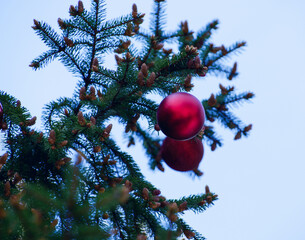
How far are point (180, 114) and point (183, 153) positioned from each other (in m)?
0.52

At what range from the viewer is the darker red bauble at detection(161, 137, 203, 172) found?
2.23 meters

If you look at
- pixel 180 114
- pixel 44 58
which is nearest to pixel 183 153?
pixel 180 114

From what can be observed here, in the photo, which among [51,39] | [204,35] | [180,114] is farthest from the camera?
[204,35]

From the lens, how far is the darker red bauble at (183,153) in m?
2.23

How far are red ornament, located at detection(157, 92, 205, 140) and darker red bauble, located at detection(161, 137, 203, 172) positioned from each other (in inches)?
16.7

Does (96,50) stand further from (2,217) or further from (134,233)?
(2,217)

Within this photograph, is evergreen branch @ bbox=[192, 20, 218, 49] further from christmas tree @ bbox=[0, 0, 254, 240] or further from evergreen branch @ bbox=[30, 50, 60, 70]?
evergreen branch @ bbox=[30, 50, 60, 70]

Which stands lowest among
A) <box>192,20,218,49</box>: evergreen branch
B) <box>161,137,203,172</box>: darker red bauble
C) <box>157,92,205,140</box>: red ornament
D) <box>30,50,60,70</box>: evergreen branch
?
<box>157,92,205,140</box>: red ornament

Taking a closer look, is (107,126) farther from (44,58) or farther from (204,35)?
(204,35)

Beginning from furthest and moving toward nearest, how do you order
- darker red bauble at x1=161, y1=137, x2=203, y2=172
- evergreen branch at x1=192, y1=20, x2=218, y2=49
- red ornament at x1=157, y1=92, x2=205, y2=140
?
evergreen branch at x1=192, y1=20, x2=218, y2=49
darker red bauble at x1=161, y1=137, x2=203, y2=172
red ornament at x1=157, y1=92, x2=205, y2=140

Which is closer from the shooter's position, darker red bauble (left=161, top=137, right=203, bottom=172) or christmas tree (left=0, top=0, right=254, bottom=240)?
christmas tree (left=0, top=0, right=254, bottom=240)

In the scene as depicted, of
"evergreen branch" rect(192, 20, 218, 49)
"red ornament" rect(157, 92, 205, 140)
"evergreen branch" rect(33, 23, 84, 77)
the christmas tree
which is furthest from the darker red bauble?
"evergreen branch" rect(192, 20, 218, 49)

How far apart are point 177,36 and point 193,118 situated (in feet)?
4.81

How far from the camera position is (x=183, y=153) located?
2.23m
